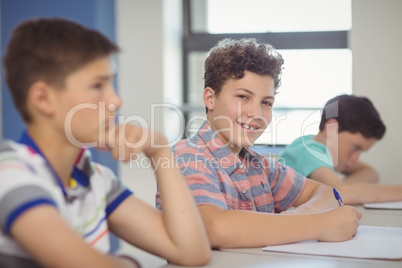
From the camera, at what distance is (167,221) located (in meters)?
1.00

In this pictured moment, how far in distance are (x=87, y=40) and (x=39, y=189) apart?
0.28m

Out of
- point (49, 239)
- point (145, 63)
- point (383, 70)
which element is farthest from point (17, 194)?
point (145, 63)

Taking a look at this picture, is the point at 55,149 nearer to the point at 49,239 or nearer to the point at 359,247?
the point at 49,239

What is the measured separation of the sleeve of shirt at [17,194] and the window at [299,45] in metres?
2.50

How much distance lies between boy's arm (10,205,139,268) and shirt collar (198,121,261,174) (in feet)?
2.16

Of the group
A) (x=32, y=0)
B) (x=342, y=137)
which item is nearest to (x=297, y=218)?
(x=342, y=137)

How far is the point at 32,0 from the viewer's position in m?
3.23

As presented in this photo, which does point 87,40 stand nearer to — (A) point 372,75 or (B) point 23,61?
(B) point 23,61

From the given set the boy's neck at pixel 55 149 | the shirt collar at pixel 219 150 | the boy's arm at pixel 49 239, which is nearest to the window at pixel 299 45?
the shirt collar at pixel 219 150

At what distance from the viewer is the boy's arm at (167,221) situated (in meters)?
0.99

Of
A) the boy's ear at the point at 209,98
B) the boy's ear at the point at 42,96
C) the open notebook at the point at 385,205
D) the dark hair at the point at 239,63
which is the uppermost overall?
the dark hair at the point at 239,63

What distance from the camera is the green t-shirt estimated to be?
2.09 m

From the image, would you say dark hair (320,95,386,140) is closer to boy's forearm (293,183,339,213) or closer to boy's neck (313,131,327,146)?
boy's neck (313,131,327,146)

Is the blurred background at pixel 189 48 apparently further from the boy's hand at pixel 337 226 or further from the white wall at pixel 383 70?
the boy's hand at pixel 337 226
